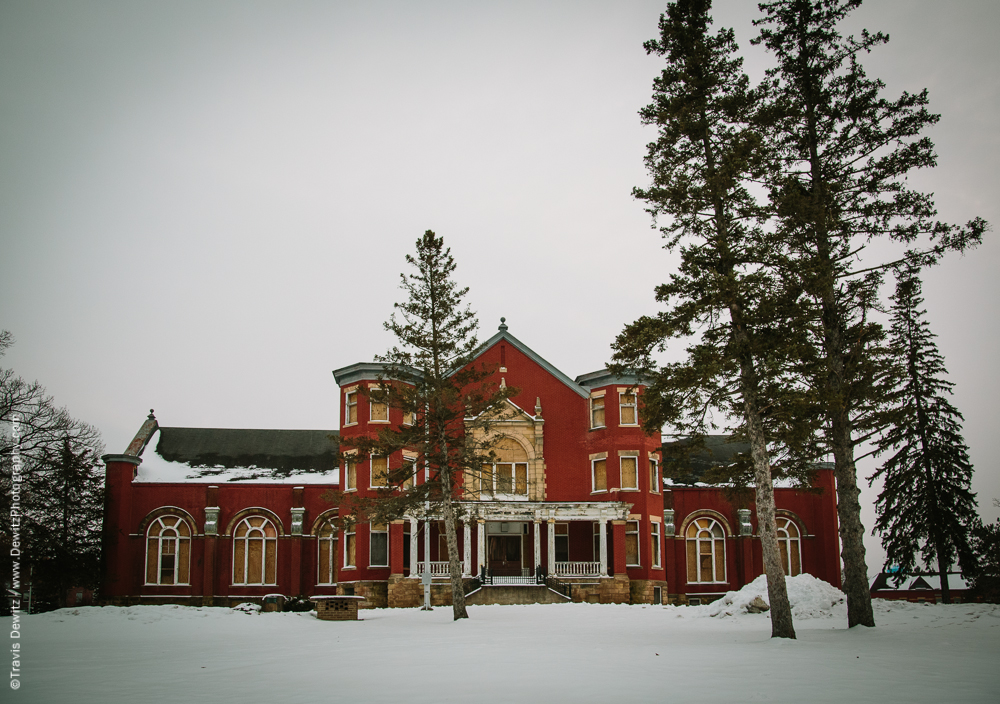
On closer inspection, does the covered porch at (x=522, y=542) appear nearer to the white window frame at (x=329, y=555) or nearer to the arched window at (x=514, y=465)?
the arched window at (x=514, y=465)

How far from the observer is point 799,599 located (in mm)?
24094

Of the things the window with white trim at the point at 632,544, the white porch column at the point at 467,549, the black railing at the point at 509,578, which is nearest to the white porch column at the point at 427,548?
the white porch column at the point at 467,549

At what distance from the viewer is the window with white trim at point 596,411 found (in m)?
38.5

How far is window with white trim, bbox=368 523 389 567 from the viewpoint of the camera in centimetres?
3591

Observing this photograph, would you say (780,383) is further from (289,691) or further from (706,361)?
(289,691)

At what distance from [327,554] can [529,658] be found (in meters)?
28.4

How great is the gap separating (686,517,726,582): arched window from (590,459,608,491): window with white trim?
6079 millimetres

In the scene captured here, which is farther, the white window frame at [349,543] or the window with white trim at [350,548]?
the window with white trim at [350,548]

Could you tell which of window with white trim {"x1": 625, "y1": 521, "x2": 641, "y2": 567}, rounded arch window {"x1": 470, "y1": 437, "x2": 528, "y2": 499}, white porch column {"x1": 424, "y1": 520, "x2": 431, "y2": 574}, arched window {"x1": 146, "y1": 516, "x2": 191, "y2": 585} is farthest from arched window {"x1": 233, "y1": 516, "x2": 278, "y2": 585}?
window with white trim {"x1": 625, "y1": 521, "x2": 641, "y2": 567}

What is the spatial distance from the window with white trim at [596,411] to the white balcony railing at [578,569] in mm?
6374

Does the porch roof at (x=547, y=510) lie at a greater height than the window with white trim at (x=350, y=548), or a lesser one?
greater

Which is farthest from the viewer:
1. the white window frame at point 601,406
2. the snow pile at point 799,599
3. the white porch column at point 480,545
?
the white window frame at point 601,406

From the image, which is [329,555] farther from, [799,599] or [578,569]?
[799,599]

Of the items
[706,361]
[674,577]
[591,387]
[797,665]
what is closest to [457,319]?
[706,361]
